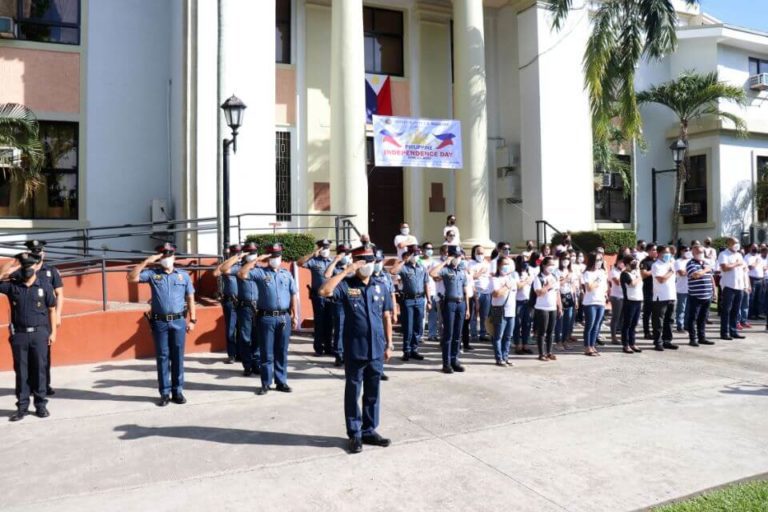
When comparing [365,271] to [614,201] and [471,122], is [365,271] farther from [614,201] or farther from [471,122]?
[614,201]

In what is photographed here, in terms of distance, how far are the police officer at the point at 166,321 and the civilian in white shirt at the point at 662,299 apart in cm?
783

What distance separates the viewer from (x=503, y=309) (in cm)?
947

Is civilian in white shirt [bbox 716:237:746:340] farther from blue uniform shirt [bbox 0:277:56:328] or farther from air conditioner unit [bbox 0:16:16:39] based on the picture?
air conditioner unit [bbox 0:16:16:39]

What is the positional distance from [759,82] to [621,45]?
34.2 feet

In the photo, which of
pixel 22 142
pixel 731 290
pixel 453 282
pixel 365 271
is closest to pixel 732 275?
pixel 731 290

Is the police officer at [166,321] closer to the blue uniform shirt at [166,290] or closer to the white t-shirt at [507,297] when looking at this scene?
the blue uniform shirt at [166,290]

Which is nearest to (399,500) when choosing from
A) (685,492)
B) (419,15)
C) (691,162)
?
(685,492)

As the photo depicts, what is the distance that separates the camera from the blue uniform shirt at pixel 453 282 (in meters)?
8.89

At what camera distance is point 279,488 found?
4.73 meters

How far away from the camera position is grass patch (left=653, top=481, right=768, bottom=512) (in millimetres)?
4273

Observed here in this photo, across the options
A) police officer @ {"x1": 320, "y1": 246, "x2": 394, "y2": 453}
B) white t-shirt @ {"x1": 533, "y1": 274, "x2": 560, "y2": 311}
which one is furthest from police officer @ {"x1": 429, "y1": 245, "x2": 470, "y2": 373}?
A: police officer @ {"x1": 320, "y1": 246, "x2": 394, "y2": 453}

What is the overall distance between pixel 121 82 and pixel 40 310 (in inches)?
409

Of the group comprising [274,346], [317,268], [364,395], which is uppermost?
[317,268]

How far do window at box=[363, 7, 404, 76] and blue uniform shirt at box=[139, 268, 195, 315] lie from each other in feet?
38.9
